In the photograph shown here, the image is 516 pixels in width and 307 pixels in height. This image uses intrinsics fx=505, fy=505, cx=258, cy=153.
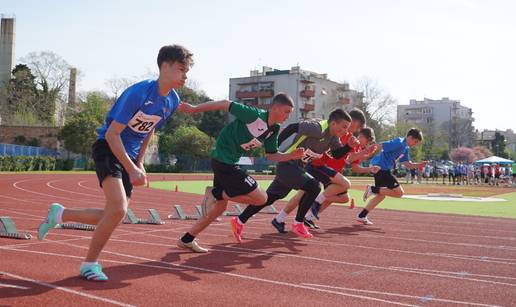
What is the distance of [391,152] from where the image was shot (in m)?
9.82

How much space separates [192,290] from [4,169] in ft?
113

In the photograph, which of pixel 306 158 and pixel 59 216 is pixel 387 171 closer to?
pixel 306 158

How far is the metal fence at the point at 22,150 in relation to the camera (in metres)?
39.6

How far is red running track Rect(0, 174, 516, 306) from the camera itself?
3807 millimetres

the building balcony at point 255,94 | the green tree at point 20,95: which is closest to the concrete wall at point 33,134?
the green tree at point 20,95

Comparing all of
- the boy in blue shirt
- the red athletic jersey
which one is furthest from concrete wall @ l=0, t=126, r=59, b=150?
the red athletic jersey

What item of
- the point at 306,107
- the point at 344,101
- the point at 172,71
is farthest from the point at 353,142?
the point at 344,101

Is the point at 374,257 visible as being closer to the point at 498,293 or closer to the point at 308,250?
the point at 308,250

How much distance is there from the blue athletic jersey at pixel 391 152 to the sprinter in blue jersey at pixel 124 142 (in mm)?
6165

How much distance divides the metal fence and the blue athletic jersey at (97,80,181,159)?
37236 millimetres

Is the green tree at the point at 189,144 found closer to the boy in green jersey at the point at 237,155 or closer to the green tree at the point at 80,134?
the green tree at the point at 80,134

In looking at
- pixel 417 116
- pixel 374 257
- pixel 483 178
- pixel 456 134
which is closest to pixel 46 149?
pixel 483 178

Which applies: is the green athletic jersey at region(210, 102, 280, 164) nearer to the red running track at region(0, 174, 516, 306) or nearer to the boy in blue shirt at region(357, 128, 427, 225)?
the red running track at region(0, 174, 516, 306)

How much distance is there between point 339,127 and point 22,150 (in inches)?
1582
